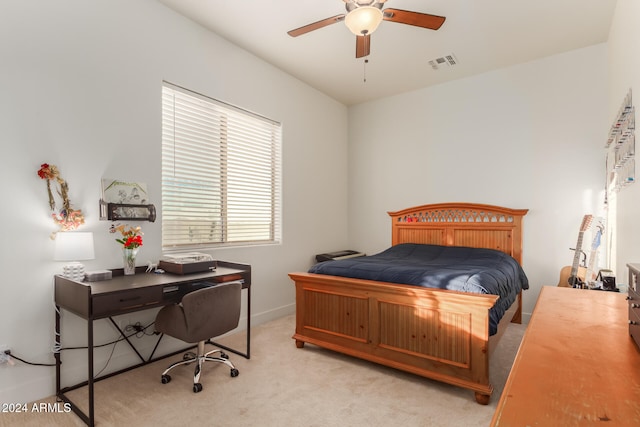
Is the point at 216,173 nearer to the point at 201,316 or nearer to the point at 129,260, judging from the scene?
the point at 129,260

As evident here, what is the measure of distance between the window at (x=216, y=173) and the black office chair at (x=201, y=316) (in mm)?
836

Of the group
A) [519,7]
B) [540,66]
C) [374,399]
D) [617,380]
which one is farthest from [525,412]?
[540,66]

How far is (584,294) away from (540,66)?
3.04m

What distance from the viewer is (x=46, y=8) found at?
225cm

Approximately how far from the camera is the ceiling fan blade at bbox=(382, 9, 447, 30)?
89.7 inches

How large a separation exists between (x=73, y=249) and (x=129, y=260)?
0.41m

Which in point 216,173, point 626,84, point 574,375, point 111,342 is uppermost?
point 626,84

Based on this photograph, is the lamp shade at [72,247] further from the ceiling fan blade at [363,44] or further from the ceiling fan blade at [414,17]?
the ceiling fan blade at [414,17]

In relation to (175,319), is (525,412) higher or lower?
higher

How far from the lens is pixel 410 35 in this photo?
3.25m

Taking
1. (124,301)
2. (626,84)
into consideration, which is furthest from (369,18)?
(124,301)

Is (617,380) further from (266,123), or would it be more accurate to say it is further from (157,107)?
(266,123)

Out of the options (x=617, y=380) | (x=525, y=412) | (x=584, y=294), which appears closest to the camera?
(x=525, y=412)

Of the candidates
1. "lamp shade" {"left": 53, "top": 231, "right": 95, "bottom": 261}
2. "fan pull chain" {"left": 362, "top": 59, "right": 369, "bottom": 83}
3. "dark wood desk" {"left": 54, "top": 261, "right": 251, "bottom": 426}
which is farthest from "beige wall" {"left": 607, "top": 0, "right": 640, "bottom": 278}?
"lamp shade" {"left": 53, "top": 231, "right": 95, "bottom": 261}
